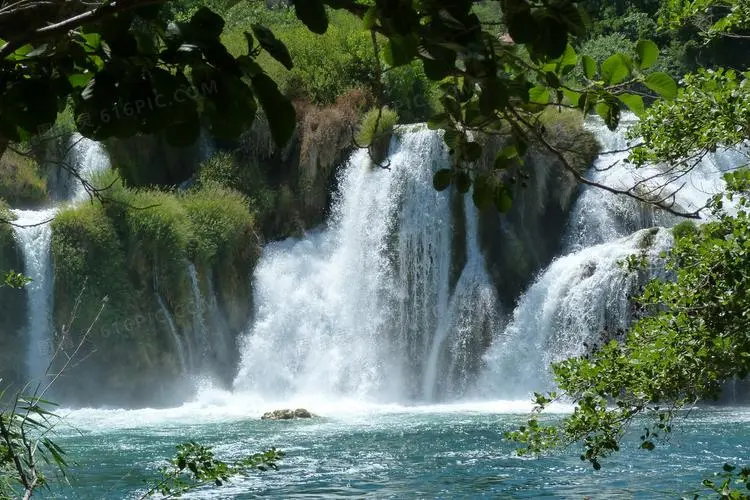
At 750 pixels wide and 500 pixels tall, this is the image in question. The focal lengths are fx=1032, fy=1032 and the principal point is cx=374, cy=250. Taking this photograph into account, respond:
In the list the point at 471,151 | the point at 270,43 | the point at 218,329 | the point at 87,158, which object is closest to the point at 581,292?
the point at 218,329

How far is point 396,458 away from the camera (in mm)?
11695

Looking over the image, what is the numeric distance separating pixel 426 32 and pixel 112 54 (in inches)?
21.7

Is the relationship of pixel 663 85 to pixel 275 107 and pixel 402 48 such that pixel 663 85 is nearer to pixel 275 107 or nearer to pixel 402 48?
pixel 402 48

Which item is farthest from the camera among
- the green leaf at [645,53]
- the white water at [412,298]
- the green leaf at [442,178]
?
the white water at [412,298]

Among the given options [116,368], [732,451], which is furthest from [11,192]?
[732,451]

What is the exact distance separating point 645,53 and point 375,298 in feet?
59.9

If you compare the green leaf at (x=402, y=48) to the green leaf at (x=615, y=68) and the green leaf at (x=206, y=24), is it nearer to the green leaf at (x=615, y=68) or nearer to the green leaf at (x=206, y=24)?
the green leaf at (x=206, y=24)

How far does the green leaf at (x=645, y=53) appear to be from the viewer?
6.64 feet

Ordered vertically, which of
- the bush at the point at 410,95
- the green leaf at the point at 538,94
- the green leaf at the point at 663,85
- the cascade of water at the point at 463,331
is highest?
the bush at the point at 410,95

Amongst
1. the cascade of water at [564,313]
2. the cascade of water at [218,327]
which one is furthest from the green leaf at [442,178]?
the cascade of water at [218,327]

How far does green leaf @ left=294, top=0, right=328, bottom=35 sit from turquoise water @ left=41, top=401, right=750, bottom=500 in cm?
726

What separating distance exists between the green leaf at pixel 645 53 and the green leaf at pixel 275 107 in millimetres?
735

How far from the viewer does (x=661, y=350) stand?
16.3 ft

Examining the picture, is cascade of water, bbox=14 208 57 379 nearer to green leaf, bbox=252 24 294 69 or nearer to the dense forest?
the dense forest
